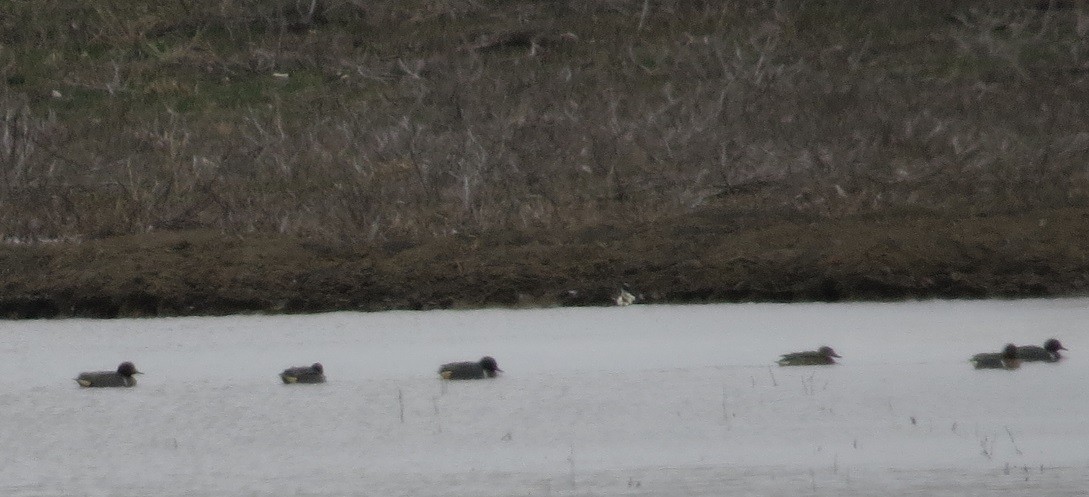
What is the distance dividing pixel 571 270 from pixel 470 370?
372 cm

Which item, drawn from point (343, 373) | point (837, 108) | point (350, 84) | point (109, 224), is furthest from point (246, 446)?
point (350, 84)

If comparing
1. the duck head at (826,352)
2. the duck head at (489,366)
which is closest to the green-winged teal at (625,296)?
the duck head at (826,352)

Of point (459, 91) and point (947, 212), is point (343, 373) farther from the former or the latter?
point (459, 91)

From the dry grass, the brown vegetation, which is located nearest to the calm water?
the brown vegetation

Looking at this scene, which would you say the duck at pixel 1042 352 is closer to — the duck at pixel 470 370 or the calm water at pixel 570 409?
the calm water at pixel 570 409

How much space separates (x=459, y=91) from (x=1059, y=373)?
12670mm

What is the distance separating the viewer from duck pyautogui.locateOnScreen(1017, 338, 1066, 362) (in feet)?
30.6

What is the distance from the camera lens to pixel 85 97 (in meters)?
22.5

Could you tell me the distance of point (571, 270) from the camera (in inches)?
509

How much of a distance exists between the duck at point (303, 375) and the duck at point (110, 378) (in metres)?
0.77

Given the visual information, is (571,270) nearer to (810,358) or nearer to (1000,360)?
(810,358)

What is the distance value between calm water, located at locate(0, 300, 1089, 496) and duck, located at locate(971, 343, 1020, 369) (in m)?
0.09

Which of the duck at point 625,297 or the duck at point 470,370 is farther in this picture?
the duck at point 625,297

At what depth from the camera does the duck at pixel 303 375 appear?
930 centimetres
